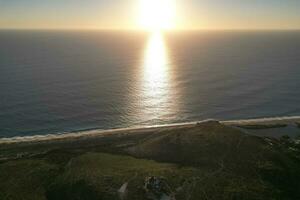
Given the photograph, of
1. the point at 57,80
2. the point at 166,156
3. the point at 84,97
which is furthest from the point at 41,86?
the point at 166,156

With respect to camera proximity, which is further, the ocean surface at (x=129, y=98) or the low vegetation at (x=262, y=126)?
the ocean surface at (x=129, y=98)

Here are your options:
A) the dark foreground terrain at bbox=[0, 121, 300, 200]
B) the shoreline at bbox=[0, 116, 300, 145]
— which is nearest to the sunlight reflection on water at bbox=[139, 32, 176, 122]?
the shoreline at bbox=[0, 116, 300, 145]

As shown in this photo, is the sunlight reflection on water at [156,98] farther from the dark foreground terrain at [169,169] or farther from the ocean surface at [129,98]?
the dark foreground terrain at [169,169]

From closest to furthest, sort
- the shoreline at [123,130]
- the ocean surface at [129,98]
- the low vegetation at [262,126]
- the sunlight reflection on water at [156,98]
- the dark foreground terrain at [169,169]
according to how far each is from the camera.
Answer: the dark foreground terrain at [169,169], the shoreline at [123,130], the low vegetation at [262,126], the ocean surface at [129,98], the sunlight reflection on water at [156,98]

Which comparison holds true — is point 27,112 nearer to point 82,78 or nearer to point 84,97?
point 84,97

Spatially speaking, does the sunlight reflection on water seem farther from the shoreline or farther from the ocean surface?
the shoreline

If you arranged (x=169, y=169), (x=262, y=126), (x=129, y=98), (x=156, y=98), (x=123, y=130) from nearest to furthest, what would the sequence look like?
(x=169, y=169) → (x=123, y=130) → (x=262, y=126) → (x=129, y=98) → (x=156, y=98)

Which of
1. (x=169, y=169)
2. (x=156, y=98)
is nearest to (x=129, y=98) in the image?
(x=156, y=98)

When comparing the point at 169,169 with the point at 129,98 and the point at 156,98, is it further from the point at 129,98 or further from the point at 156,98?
the point at 156,98

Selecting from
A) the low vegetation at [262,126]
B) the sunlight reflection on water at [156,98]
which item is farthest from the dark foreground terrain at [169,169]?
the sunlight reflection on water at [156,98]
